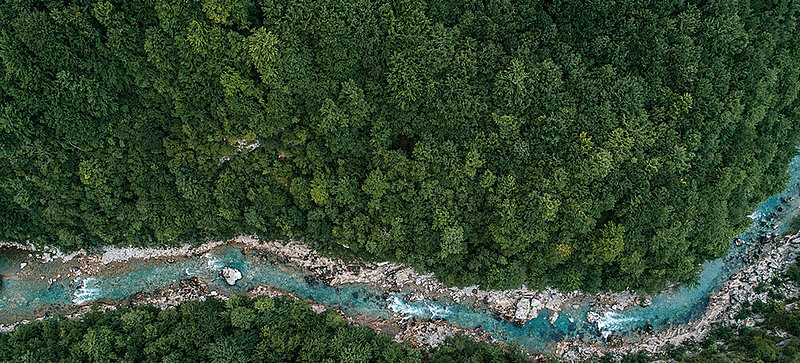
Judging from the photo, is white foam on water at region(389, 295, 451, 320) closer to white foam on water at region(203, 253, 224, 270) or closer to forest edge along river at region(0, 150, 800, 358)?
forest edge along river at region(0, 150, 800, 358)

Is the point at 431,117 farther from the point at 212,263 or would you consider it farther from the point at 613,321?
the point at 613,321

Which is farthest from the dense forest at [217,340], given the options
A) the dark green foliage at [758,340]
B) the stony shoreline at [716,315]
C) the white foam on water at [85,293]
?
the dark green foliage at [758,340]

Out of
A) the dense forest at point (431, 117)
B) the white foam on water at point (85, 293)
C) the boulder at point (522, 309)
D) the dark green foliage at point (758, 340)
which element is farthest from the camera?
the boulder at point (522, 309)

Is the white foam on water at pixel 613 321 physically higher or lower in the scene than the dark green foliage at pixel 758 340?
lower

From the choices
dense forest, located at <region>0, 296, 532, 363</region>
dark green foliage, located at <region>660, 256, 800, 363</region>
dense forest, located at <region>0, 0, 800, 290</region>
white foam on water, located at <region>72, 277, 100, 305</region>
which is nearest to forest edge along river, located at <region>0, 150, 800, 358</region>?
white foam on water, located at <region>72, 277, 100, 305</region>

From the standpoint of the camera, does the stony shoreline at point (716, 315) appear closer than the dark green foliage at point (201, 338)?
No

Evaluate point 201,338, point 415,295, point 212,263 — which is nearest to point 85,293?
point 212,263

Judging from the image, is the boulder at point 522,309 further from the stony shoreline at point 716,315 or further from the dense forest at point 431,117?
the dense forest at point 431,117
